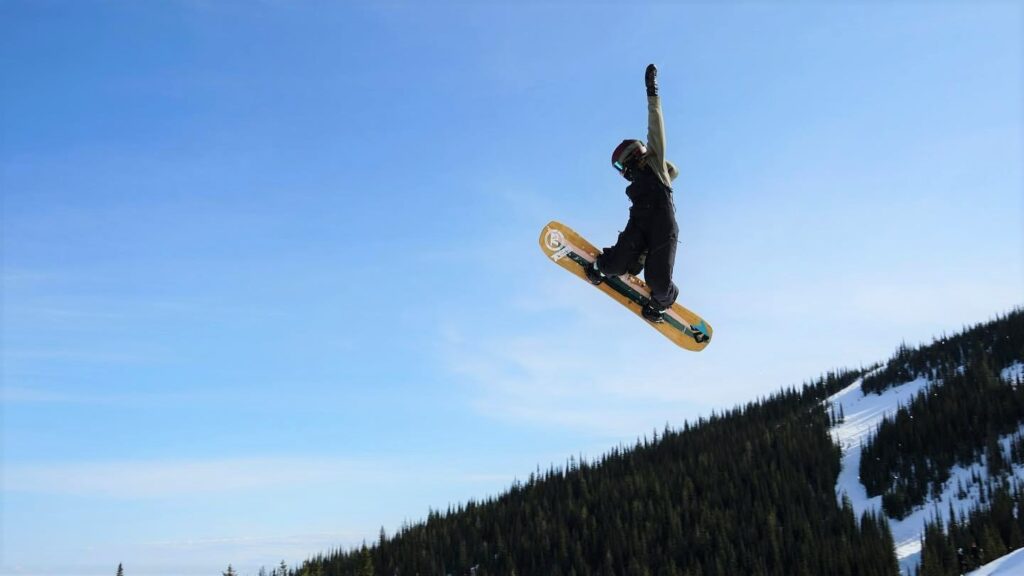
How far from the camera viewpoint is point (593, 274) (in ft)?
43.5

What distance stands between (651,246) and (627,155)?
1424 millimetres

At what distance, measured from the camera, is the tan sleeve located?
34.6 feet

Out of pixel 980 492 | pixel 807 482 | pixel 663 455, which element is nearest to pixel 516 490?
pixel 663 455

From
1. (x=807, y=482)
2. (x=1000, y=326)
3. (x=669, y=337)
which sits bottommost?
(x=807, y=482)

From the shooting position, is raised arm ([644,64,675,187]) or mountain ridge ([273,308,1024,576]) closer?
raised arm ([644,64,675,187])

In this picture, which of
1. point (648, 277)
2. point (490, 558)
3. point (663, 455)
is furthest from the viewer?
point (663, 455)

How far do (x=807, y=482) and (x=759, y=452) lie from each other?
2.84 metres

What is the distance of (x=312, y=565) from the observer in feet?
82.2

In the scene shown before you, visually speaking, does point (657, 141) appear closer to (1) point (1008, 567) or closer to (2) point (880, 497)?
(1) point (1008, 567)

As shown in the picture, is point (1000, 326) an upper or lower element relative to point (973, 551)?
upper

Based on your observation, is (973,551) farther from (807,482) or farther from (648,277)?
(648,277)

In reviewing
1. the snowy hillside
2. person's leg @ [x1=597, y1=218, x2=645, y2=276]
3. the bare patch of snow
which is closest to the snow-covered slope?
the snowy hillside

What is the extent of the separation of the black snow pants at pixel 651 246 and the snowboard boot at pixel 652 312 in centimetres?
91

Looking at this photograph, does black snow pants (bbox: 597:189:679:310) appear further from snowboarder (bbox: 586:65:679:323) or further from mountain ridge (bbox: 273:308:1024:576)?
mountain ridge (bbox: 273:308:1024:576)
